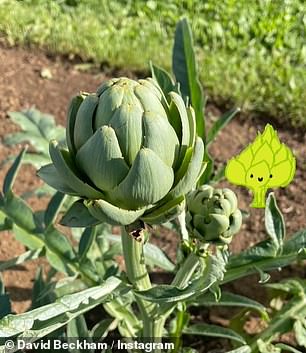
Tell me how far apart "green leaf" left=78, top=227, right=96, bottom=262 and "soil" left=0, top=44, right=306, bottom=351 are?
1.29 feet

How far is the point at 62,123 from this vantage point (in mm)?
2025

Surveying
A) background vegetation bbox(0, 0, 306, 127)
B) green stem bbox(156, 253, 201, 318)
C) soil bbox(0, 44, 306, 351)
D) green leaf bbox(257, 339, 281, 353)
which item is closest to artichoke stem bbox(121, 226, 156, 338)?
green stem bbox(156, 253, 201, 318)

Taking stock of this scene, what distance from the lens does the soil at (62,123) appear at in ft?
5.22

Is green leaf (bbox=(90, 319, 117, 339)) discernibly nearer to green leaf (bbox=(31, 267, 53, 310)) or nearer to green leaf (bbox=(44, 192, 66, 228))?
green leaf (bbox=(31, 267, 53, 310))

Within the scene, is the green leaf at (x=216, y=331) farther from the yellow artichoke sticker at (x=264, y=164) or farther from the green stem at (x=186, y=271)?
the yellow artichoke sticker at (x=264, y=164)

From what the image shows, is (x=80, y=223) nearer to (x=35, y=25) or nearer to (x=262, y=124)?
(x=262, y=124)

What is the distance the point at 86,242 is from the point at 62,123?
0.92 metres

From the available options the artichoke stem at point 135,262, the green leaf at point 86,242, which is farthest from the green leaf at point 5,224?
the artichoke stem at point 135,262

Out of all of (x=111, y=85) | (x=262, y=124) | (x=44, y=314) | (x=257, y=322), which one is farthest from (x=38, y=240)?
(x=262, y=124)

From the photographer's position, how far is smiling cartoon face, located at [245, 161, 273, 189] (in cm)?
91

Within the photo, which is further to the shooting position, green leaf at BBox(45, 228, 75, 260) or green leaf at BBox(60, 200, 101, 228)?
green leaf at BBox(45, 228, 75, 260)

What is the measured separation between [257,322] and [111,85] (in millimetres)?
825

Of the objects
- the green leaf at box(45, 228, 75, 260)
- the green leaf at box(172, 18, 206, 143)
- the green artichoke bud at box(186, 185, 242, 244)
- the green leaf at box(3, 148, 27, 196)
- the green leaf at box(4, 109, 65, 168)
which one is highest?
the green leaf at box(172, 18, 206, 143)

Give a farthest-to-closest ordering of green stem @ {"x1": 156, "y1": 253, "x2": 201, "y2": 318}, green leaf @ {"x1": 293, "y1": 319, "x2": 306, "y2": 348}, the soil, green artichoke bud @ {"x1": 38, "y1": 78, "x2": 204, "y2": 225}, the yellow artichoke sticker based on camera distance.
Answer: the soil, green leaf @ {"x1": 293, "y1": 319, "x2": 306, "y2": 348}, green stem @ {"x1": 156, "y1": 253, "x2": 201, "y2": 318}, the yellow artichoke sticker, green artichoke bud @ {"x1": 38, "y1": 78, "x2": 204, "y2": 225}
